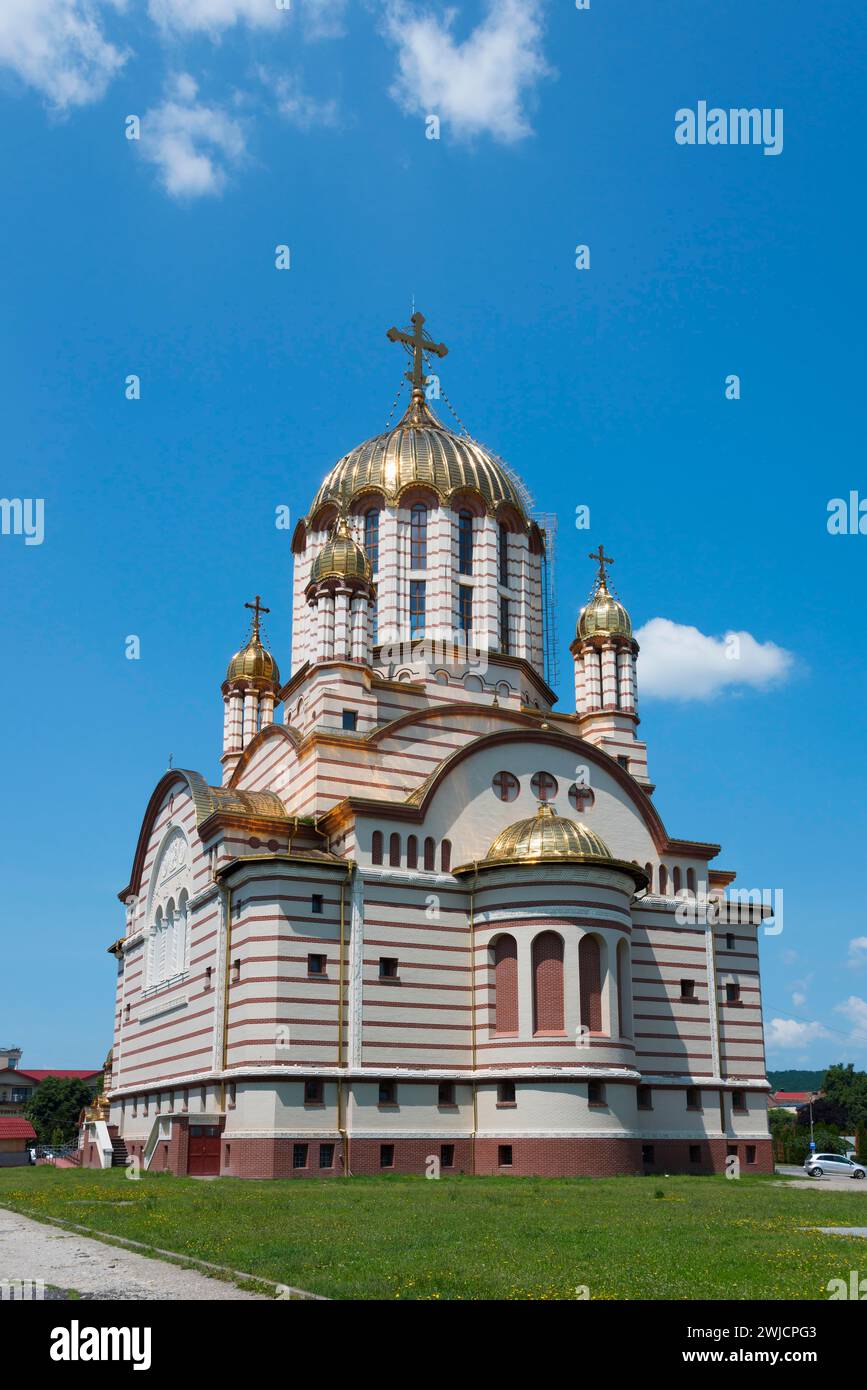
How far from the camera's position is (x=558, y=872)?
34.0 m

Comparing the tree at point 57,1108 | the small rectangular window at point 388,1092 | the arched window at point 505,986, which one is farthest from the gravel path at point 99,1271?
the tree at point 57,1108

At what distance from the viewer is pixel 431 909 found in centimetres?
3528

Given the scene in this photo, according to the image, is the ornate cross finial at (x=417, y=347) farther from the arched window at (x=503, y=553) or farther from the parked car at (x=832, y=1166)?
the parked car at (x=832, y=1166)

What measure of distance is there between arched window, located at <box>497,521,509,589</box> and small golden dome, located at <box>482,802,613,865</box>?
36.2ft

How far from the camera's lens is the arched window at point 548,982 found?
3338 centimetres

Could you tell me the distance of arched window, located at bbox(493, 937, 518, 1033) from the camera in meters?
34.3

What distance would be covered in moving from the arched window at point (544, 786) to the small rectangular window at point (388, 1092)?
32.2ft

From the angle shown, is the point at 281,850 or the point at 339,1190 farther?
the point at 281,850

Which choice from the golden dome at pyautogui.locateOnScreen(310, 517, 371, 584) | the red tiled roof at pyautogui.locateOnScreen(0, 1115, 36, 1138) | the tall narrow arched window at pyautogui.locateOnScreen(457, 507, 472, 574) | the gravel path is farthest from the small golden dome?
the red tiled roof at pyautogui.locateOnScreen(0, 1115, 36, 1138)

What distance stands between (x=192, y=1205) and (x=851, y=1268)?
12.1 meters

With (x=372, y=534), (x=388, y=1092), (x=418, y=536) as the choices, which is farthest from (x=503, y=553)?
(x=388, y=1092)
